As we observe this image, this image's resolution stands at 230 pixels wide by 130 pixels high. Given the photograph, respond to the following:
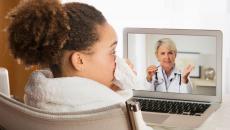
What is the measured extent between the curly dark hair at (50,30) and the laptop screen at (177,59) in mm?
676

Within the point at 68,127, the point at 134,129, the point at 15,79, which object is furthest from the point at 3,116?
the point at 15,79

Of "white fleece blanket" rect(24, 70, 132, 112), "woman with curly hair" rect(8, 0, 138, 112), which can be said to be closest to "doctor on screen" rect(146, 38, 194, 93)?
"woman with curly hair" rect(8, 0, 138, 112)

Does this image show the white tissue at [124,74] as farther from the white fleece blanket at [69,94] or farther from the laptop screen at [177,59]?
the white fleece blanket at [69,94]

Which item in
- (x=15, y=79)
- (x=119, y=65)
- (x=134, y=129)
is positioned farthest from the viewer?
(x=15, y=79)

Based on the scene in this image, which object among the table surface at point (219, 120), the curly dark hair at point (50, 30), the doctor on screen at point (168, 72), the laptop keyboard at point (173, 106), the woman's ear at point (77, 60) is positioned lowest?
the table surface at point (219, 120)

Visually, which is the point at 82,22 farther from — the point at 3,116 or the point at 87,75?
the point at 3,116

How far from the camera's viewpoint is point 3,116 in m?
0.96

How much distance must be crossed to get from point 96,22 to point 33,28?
0.50 feet

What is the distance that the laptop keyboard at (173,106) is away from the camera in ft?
5.50

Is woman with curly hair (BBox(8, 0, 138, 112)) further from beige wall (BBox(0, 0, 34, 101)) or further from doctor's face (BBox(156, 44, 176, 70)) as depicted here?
beige wall (BBox(0, 0, 34, 101))

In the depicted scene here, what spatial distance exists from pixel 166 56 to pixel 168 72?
2.4 inches

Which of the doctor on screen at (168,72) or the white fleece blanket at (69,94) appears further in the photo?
the doctor on screen at (168,72)

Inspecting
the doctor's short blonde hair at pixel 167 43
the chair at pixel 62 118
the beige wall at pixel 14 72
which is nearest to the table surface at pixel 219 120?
the doctor's short blonde hair at pixel 167 43

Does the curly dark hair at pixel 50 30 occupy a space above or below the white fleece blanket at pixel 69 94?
above
